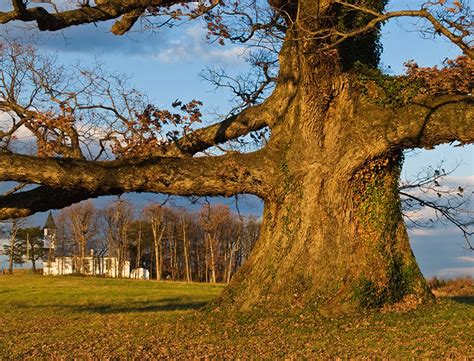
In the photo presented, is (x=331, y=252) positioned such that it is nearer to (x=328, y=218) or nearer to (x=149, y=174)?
(x=328, y=218)

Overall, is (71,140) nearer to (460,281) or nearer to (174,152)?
(174,152)

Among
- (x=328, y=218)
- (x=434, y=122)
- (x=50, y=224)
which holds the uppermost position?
(x=50, y=224)

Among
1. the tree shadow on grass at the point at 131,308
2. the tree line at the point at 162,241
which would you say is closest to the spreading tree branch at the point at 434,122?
the tree shadow on grass at the point at 131,308

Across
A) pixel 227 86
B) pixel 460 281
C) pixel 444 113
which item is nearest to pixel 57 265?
pixel 460 281

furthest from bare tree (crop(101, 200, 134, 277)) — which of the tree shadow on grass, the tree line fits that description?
the tree shadow on grass

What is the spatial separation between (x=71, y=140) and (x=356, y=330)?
9.96m

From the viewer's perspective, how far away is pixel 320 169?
15.8 meters

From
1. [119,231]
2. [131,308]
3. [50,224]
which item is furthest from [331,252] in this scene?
[50,224]

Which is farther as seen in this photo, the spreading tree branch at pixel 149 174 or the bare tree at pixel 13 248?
the bare tree at pixel 13 248

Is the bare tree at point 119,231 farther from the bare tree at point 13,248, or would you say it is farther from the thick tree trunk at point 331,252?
the thick tree trunk at point 331,252

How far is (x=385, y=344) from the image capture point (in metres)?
10.9

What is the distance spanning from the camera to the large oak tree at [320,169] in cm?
1523

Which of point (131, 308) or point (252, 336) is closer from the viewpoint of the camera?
point (252, 336)

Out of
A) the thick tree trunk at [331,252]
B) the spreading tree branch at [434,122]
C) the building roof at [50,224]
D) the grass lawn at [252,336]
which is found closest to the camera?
the grass lawn at [252,336]
